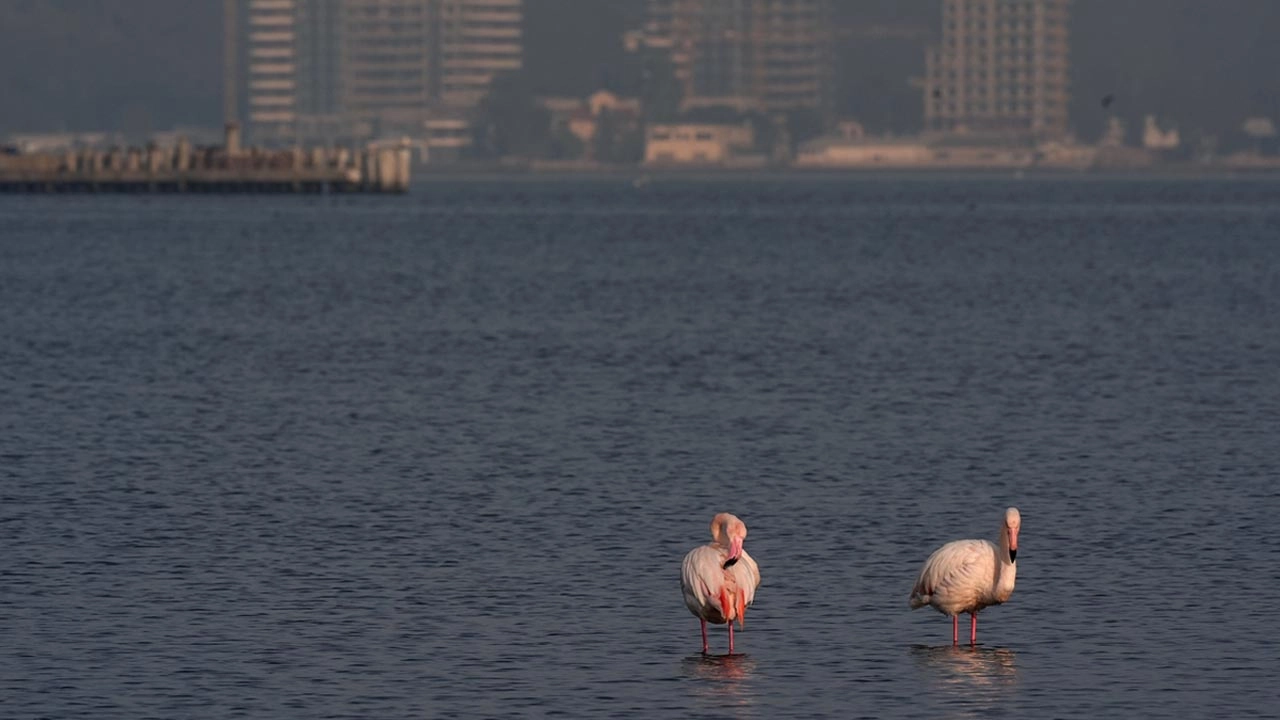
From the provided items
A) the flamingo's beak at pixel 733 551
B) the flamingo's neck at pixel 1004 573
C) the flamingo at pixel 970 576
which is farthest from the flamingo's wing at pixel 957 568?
the flamingo's beak at pixel 733 551

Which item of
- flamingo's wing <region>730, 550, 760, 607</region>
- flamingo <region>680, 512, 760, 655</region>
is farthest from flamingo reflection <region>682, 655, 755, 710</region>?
flamingo's wing <region>730, 550, 760, 607</region>

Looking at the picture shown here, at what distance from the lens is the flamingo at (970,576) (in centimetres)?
2177

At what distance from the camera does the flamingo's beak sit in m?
20.9

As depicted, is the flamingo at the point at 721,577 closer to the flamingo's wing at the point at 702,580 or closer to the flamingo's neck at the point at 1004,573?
the flamingo's wing at the point at 702,580

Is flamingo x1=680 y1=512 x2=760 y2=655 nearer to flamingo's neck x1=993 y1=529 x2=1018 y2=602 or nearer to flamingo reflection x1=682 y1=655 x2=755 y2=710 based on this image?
flamingo reflection x1=682 y1=655 x2=755 y2=710

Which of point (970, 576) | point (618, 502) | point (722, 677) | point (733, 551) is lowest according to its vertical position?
point (618, 502)

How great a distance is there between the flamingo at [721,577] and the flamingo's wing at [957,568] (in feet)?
5.31

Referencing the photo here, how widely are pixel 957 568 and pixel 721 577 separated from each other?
2.23m

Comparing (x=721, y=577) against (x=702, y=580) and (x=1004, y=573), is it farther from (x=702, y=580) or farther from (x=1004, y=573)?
(x=1004, y=573)

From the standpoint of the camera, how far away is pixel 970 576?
21.8 meters

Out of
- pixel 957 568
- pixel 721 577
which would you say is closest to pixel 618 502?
pixel 957 568

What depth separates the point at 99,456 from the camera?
36375 mm

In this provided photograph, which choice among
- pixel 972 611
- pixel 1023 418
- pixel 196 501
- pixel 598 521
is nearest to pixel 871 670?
pixel 972 611

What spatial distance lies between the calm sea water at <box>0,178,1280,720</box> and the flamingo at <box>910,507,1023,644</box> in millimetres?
570
